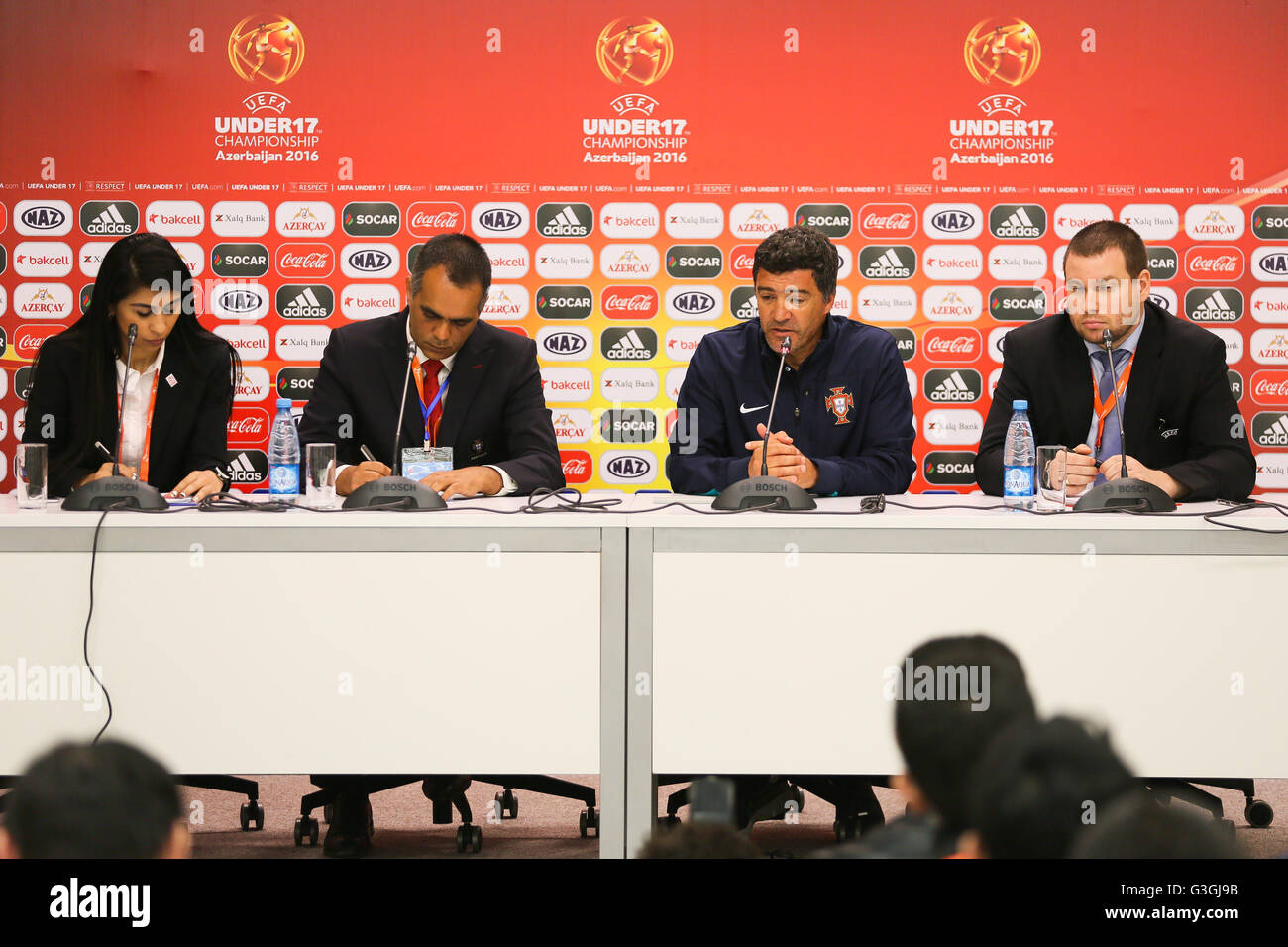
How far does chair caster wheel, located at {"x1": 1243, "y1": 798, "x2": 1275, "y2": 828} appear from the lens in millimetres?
2670

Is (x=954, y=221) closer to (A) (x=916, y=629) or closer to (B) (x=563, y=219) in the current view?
(B) (x=563, y=219)

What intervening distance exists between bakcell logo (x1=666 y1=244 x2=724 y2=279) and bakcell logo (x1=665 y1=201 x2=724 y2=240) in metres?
0.04

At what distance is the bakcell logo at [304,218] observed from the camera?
13.4ft

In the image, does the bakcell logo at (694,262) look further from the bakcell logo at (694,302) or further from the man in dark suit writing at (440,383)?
the man in dark suit writing at (440,383)

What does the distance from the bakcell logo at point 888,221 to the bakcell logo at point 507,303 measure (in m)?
1.26

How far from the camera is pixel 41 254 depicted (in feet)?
13.4

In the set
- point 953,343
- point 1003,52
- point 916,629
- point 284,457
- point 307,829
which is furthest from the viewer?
point 953,343

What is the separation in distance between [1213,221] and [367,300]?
3109 millimetres

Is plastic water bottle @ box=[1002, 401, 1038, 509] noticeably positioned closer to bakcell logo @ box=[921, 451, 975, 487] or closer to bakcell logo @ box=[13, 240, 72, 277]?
bakcell logo @ box=[921, 451, 975, 487]

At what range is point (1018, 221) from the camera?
13.2 feet

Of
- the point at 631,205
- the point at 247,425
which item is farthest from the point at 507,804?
the point at 631,205

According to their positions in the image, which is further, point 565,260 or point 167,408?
point 565,260

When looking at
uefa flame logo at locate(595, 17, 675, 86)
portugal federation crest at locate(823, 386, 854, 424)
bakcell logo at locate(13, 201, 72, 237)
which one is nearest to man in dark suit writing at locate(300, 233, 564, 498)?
portugal federation crest at locate(823, 386, 854, 424)

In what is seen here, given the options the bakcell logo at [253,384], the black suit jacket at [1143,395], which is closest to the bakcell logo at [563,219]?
the bakcell logo at [253,384]
